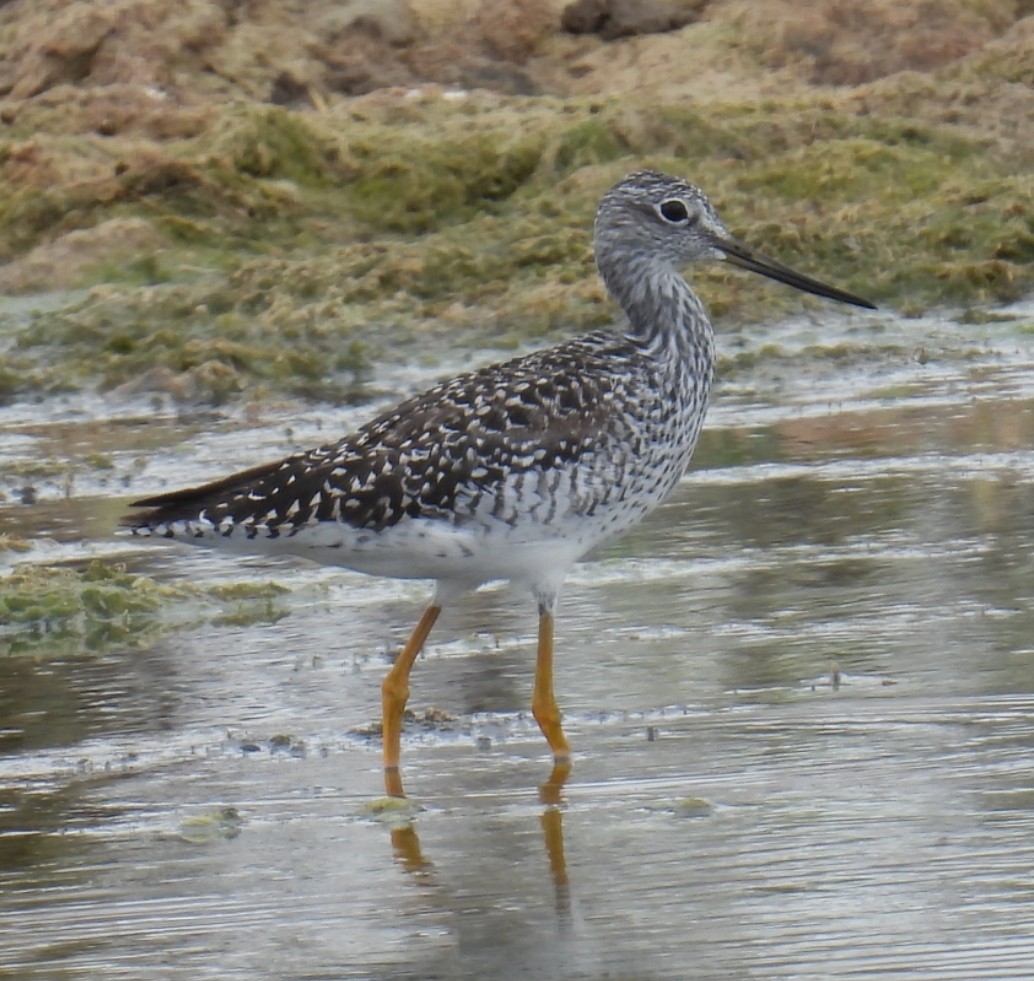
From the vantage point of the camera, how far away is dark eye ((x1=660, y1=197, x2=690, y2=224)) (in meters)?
6.98

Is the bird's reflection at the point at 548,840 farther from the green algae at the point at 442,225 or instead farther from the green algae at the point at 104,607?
the green algae at the point at 442,225

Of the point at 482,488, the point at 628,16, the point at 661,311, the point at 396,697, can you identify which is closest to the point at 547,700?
the point at 396,697

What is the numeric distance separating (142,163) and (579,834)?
1018cm

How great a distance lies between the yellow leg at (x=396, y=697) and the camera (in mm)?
5660

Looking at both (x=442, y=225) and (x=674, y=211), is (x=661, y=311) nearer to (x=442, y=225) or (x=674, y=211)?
(x=674, y=211)

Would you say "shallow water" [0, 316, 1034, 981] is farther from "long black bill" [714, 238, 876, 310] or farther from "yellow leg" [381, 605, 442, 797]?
"long black bill" [714, 238, 876, 310]

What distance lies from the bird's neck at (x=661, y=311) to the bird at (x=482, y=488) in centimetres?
13

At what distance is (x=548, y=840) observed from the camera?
4.96m

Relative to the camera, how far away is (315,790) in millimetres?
5559

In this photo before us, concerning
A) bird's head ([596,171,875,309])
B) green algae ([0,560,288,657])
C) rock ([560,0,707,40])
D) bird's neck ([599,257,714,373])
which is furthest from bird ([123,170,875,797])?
rock ([560,0,707,40])

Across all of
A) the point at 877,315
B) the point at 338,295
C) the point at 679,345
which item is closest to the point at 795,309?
the point at 877,315

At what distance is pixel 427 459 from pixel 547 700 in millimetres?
711

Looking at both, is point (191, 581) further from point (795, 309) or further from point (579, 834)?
point (795, 309)

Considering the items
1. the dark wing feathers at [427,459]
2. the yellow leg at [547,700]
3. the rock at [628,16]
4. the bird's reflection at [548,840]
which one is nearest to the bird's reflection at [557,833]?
the bird's reflection at [548,840]
